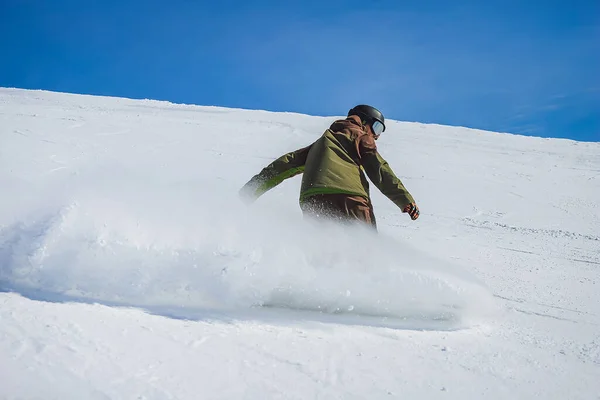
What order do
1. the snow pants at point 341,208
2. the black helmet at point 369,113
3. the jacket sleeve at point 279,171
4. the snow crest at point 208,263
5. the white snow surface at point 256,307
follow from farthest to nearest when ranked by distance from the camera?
the jacket sleeve at point 279,171 → the black helmet at point 369,113 → the snow pants at point 341,208 → the snow crest at point 208,263 → the white snow surface at point 256,307

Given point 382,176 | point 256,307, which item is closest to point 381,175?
point 382,176

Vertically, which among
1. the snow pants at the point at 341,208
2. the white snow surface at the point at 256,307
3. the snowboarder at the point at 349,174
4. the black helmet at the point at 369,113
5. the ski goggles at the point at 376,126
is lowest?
the white snow surface at the point at 256,307

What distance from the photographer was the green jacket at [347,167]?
3.81 metres

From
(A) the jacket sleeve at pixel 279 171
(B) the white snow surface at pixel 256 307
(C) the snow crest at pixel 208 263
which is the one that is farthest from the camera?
(A) the jacket sleeve at pixel 279 171

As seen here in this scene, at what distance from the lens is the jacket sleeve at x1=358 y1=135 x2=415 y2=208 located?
385 centimetres

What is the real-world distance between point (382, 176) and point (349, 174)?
0.84 ft

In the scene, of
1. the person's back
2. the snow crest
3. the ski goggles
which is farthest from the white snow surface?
the ski goggles

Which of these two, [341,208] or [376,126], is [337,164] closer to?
[341,208]

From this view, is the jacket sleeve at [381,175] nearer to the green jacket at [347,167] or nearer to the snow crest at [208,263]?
the green jacket at [347,167]

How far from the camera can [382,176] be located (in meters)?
3.91

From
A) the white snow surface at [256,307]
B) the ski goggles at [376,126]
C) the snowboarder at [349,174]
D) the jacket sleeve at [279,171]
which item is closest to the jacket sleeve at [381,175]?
the snowboarder at [349,174]

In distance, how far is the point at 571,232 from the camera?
283 inches

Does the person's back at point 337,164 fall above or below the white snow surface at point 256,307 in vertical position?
above

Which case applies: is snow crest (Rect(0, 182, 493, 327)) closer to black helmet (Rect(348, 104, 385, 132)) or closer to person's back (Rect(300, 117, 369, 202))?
person's back (Rect(300, 117, 369, 202))
